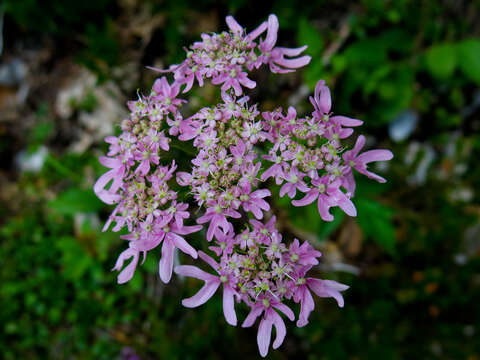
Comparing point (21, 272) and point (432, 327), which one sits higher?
point (21, 272)

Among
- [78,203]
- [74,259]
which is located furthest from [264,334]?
[74,259]

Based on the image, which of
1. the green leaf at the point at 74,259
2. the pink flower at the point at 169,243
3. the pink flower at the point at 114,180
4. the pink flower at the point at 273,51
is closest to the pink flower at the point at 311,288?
the pink flower at the point at 169,243

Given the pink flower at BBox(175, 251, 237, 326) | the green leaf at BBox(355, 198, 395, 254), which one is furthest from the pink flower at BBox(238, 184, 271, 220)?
the green leaf at BBox(355, 198, 395, 254)

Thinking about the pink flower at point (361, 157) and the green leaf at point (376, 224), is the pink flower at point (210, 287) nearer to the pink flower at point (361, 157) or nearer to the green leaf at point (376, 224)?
the pink flower at point (361, 157)

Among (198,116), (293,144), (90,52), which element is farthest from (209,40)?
(90,52)

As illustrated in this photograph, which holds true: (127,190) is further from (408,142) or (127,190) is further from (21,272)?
(408,142)

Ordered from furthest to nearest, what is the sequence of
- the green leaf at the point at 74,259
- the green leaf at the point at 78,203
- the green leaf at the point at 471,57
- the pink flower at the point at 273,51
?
the green leaf at the point at 74,259 → the green leaf at the point at 471,57 → the green leaf at the point at 78,203 → the pink flower at the point at 273,51

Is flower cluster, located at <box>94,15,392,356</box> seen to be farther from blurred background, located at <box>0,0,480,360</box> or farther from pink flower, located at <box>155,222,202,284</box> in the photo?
blurred background, located at <box>0,0,480,360</box>
